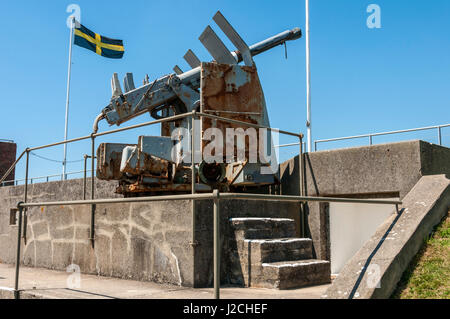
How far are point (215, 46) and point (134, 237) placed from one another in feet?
10.5

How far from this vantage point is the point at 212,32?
23.8ft

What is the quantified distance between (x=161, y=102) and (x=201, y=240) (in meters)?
3.16

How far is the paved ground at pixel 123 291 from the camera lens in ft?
14.9

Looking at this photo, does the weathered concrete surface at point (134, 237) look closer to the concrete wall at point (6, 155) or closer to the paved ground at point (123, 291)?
the paved ground at point (123, 291)

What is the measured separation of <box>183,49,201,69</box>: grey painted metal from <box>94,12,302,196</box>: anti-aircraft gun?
1.27 m

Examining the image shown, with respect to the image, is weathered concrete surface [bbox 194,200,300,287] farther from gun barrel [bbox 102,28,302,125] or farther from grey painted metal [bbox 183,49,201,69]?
grey painted metal [bbox 183,49,201,69]

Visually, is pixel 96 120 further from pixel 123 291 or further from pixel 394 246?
pixel 394 246

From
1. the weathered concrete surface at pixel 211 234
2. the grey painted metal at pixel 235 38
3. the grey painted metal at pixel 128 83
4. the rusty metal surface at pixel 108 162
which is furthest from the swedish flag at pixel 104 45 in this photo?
the weathered concrete surface at pixel 211 234

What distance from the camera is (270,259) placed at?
522 centimetres

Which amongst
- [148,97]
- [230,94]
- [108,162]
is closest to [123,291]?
[108,162]

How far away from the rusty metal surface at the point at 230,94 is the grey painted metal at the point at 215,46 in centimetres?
43
